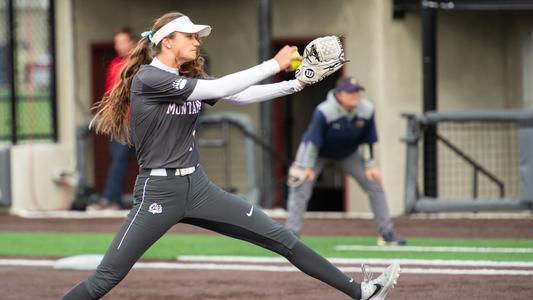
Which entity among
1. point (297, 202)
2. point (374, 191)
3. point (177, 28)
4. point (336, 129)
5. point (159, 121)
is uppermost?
point (177, 28)

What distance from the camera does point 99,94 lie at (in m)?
17.9

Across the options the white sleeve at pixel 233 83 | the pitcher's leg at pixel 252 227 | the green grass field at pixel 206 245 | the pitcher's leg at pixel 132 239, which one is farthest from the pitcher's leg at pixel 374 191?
the white sleeve at pixel 233 83

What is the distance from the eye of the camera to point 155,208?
22.2 ft

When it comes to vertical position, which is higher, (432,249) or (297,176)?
(297,176)

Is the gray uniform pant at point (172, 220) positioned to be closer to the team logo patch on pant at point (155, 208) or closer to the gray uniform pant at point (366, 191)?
the team logo patch on pant at point (155, 208)

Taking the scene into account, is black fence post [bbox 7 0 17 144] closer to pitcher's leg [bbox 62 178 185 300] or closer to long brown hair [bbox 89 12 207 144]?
long brown hair [bbox 89 12 207 144]

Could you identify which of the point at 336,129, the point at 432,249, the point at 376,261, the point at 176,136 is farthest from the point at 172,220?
the point at 432,249

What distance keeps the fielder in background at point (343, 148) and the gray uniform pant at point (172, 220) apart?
406cm

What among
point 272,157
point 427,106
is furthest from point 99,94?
point 427,106

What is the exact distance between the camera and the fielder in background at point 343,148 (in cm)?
1106

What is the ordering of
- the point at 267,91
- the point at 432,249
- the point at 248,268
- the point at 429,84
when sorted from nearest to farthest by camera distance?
the point at 267,91 < the point at 248,268 < the point at 432,249 < the point at 429,84

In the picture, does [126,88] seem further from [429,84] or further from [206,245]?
[429,84]

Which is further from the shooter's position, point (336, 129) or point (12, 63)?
point (12, 63)

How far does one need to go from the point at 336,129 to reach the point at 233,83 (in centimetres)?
463
